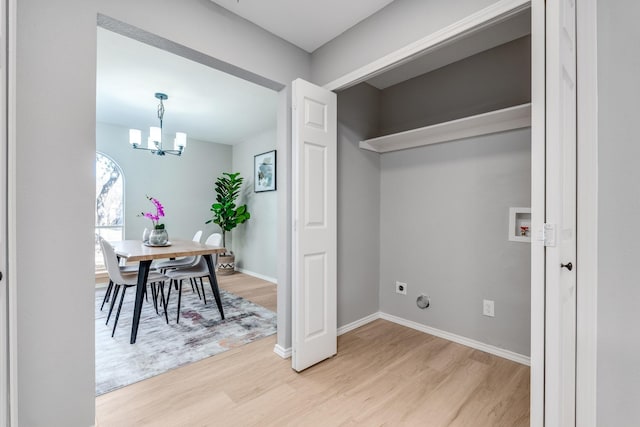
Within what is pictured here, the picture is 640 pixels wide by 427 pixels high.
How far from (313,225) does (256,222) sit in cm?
318

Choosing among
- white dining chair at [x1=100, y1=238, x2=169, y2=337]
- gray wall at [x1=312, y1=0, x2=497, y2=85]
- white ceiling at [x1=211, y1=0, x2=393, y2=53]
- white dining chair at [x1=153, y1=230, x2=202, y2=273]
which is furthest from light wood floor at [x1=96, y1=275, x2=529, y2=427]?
white ceiling at [x1=211, y1=0, x2=393, y2=53]

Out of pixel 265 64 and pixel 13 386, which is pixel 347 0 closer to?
pixel 265 64

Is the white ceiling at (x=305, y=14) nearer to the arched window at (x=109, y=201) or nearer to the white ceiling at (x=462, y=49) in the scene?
the white ceiling at (x=462, y=49)

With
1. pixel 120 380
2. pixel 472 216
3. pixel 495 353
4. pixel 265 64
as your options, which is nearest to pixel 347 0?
pixel 265 64

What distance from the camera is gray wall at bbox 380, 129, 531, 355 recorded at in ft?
6.99

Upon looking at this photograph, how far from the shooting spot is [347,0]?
1813 millimetres

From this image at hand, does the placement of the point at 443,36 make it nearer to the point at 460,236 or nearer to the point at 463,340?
the point at 460,236

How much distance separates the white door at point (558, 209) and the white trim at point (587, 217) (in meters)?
0.09

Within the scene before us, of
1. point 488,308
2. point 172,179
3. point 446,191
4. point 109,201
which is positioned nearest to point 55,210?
point 446,191

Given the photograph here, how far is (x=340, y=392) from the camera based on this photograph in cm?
177

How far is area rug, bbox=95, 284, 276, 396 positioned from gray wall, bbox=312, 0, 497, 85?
238cm

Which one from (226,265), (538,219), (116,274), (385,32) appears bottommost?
(226,265)

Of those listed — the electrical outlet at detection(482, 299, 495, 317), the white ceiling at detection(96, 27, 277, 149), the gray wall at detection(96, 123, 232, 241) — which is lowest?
the electrical outlet at detection(482, 299, 495, 317)

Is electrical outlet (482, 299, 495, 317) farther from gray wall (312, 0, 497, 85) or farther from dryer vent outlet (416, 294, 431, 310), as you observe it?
gray wall (312, 0, 497, 85)
